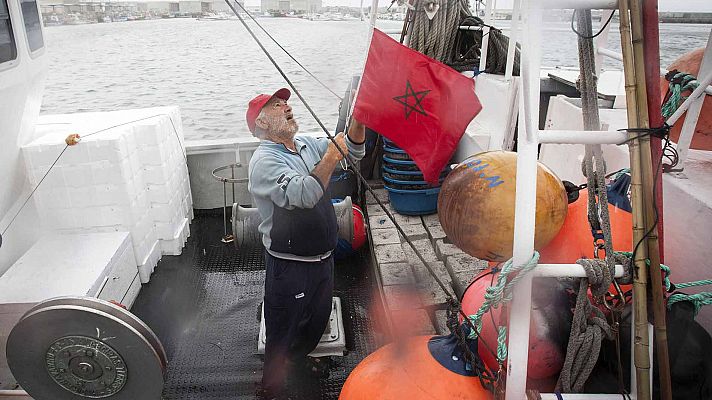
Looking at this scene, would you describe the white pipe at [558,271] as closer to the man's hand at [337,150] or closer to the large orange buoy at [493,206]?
the large orange buoy at [493,206]

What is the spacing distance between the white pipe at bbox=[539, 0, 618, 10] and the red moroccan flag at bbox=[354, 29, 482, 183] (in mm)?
1016

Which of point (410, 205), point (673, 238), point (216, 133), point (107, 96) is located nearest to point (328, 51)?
point (216, 133)

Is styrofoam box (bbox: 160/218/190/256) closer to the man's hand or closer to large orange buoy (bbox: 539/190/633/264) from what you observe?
the man's hand

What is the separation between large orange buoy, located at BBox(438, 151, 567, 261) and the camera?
5.41 feet

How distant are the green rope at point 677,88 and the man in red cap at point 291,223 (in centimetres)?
147

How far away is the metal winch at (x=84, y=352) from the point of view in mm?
2178

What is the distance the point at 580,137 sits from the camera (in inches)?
54.8

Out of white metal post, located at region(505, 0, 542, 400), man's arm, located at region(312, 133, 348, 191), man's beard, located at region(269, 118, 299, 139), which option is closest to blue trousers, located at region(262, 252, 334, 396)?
man's arm, located at region(312, 133, 348, 191)

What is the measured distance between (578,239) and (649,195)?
0.45 meters

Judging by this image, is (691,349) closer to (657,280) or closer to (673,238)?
(657,280)

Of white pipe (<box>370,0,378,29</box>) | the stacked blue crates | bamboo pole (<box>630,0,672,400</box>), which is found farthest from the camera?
the stacked blue crates

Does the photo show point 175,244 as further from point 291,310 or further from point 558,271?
point 558,271

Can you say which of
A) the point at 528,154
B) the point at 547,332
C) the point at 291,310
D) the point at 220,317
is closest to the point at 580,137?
the point at 528,154

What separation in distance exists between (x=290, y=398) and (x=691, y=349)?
2370mm
